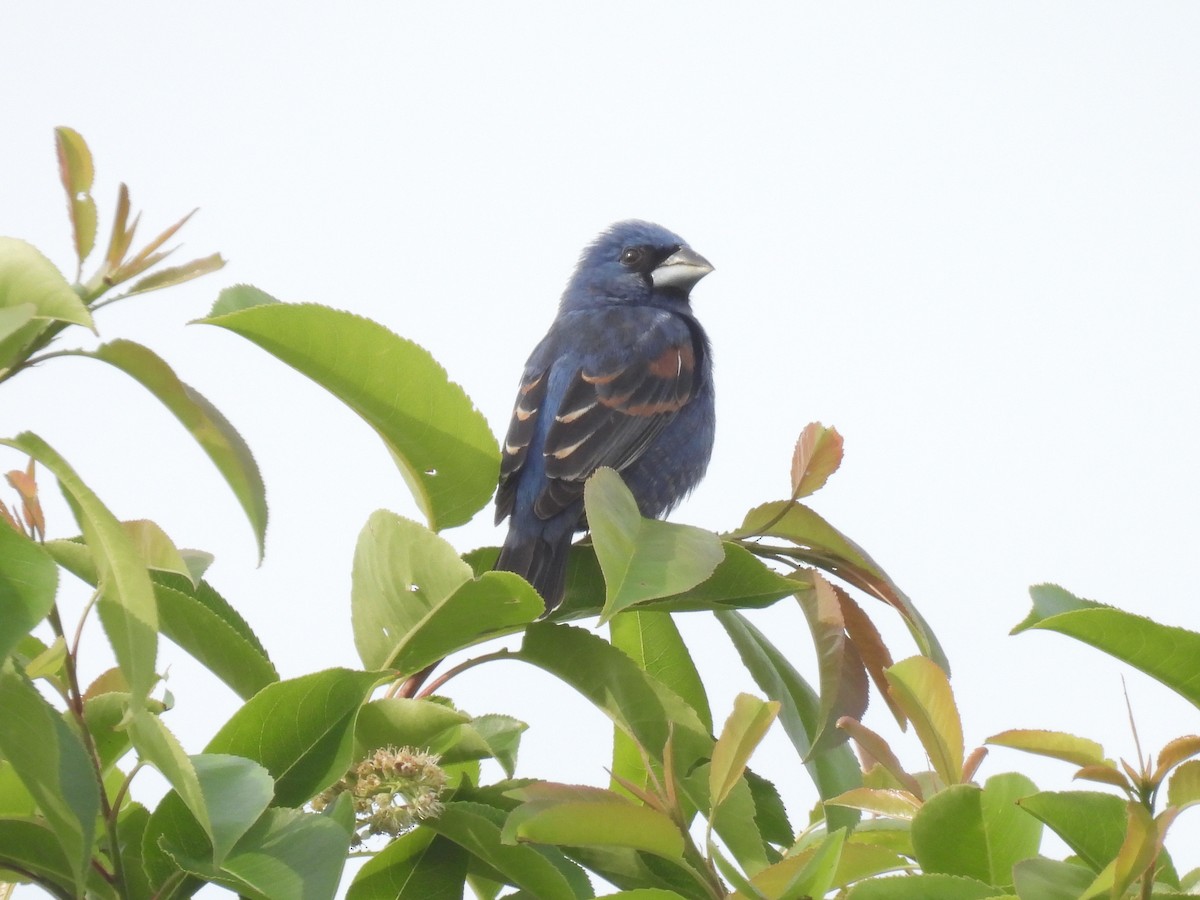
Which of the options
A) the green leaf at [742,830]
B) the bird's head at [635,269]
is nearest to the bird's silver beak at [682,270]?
the bird's head at [635,269]

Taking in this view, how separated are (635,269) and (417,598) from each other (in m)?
4.32

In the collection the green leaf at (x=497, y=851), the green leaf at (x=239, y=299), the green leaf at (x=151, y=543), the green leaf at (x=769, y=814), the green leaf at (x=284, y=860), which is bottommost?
the green leaf at (x=769, y=814)

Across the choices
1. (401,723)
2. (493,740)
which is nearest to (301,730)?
(401,723)

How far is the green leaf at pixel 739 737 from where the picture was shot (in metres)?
1.60

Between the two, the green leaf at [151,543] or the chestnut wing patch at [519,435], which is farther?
the chestnut wing patch at [519,435]

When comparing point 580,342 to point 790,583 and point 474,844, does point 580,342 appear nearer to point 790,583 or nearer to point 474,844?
point 790,583

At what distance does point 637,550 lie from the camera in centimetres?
187

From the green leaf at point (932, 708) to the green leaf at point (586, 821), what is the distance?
1.14ft

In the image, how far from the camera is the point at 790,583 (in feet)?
6.95

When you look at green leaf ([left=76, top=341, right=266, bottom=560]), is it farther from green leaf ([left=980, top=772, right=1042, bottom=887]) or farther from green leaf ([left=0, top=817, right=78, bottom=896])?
green leaf ([left=980, top=772, right=1042, bottom=887])

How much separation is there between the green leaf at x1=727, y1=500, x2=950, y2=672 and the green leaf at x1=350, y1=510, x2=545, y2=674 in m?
0.56

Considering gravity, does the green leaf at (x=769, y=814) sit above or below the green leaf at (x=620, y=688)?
below

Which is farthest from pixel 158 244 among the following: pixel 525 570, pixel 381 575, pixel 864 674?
pixel 525 570

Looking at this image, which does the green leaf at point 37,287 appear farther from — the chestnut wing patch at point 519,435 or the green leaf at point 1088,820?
the chestnut wing patch at point 519,435
